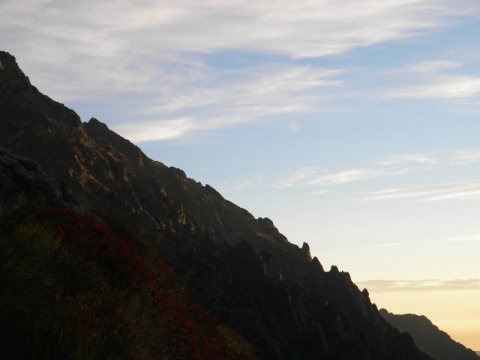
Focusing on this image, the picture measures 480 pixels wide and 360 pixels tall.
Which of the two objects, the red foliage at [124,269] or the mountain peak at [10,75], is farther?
the mountain peak at [10,75]

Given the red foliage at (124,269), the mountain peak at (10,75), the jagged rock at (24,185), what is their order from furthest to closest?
the mountain peak at (10,75), the jagged rock at (24,185), the red foliage at (124,269)

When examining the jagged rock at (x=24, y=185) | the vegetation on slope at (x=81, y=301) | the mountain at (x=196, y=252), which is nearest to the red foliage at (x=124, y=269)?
the vegetation on slope at (x=81, y=301)

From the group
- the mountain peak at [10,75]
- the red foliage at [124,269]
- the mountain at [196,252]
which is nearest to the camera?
the red foliage at [124,269]

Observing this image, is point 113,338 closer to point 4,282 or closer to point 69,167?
point 4,282

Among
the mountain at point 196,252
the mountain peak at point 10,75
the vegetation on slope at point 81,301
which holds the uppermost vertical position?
the mountain peak at point 10,75

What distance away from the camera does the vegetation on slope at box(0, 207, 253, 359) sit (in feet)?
29.0

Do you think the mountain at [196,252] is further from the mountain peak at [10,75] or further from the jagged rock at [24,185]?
the jagged rock at [24,185]

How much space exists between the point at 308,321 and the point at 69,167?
252ft

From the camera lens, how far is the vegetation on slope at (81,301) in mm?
8852

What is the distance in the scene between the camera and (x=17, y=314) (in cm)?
912

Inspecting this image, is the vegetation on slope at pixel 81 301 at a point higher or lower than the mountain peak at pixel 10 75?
lower

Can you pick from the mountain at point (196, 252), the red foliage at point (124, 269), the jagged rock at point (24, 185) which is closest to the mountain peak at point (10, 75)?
the mountain at point (196, 252)

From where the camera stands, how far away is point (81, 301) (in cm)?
995

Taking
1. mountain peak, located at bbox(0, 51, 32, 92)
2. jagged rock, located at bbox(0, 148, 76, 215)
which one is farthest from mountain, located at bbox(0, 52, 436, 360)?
jagged rock, located at bbox(0, 148, 76, 215)
